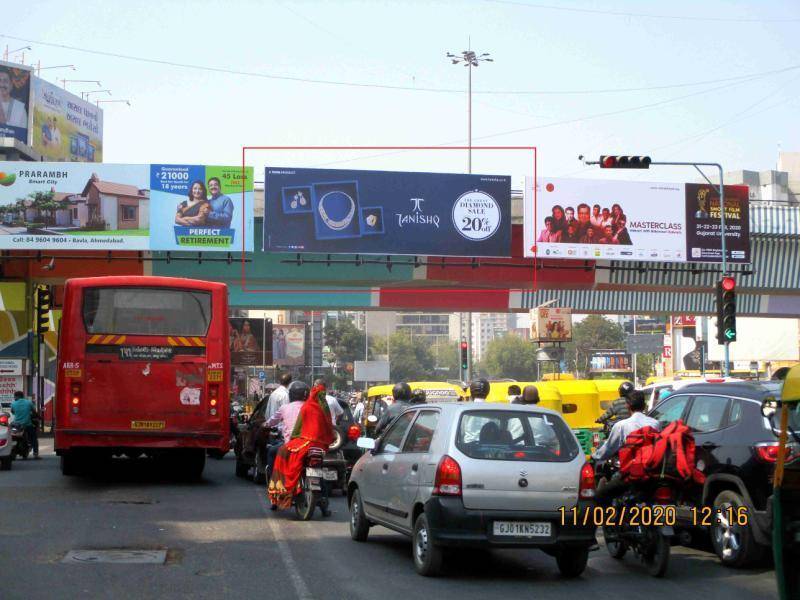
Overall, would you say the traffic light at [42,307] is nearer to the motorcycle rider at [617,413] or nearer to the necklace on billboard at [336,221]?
the necklace on billboard at [336,221]

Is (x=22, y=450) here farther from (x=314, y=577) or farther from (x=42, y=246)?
(x=314, y=577)

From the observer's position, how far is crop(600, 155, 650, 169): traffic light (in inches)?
921

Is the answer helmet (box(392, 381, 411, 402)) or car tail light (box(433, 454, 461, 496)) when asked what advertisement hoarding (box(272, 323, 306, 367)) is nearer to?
helmet (box(392, 381, 411, 402))

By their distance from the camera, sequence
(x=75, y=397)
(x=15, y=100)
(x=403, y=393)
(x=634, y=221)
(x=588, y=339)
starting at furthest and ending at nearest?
(x=588, y=339), (x=15, y=100), (x=634, y=221), (x=75, y=397), (x=403, y=393)

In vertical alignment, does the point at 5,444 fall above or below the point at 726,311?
below

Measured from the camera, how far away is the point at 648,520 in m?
9.89

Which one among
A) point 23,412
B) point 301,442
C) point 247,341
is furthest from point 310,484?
point 247,341

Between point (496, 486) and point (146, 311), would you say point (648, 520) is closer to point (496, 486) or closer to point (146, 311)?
point (496, 486)

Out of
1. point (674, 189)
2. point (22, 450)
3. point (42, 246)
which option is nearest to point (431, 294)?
point (674, 189)

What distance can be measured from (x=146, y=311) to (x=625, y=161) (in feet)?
36.9

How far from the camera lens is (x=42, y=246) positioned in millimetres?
32531

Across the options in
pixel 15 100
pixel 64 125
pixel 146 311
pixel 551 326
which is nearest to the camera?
pixel 146 311

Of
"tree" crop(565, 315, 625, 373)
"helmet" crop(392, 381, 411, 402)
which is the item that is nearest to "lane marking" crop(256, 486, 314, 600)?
"helmet" crop(392, 381, 411, 402)

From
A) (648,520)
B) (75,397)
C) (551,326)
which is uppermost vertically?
(551,326)
